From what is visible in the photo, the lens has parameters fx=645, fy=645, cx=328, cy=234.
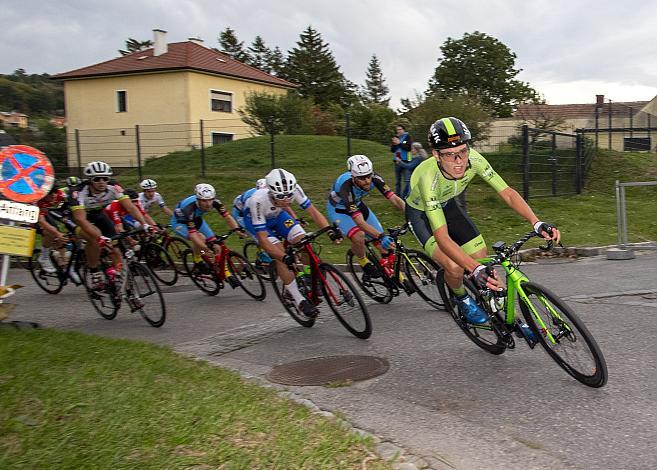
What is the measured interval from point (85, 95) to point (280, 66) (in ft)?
135

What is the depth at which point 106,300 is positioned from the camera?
846 cm

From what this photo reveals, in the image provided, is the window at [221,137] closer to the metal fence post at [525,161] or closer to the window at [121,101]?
the window at [121,101]

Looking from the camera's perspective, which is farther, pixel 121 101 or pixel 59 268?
pixel 121 101

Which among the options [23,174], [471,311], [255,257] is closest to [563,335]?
[471,311]

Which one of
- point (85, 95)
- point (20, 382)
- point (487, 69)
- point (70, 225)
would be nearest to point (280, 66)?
point (487, 69)

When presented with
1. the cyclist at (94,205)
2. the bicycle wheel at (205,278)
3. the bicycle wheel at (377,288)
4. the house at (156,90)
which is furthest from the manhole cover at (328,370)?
the house at (156,90)

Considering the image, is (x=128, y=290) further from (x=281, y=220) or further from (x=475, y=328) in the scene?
(x=475, y=328)

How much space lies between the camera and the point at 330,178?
21484 mm

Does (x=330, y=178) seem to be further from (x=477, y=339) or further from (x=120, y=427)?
(x=120, y=427)

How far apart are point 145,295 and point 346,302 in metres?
2.78

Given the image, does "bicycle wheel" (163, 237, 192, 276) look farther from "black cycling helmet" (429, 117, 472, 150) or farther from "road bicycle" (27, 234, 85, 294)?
"black cycling helmet" (429, 117, 472, 150)

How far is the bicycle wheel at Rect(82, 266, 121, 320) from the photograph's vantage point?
8.34 meters

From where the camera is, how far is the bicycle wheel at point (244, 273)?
9367mm

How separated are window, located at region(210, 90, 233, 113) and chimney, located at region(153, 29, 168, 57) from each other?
16.2 ft
